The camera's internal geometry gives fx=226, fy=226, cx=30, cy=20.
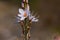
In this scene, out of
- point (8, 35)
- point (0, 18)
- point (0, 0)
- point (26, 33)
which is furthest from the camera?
point (0, 0)

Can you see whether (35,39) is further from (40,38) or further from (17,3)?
(17,3)

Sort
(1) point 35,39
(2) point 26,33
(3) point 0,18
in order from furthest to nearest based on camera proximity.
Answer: (3) point 0,18
(1) point 35,39
(2) point 26,33

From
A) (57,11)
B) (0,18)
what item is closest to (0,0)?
(0,18)

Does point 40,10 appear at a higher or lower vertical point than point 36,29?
higher

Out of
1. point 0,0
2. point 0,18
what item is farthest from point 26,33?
point 0,0

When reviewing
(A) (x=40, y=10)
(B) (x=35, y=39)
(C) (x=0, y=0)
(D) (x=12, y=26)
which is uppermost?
(C) (x=0, y=0)

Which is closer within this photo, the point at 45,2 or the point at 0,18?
the point at 0,18

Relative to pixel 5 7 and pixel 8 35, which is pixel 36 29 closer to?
pixel 8 35
